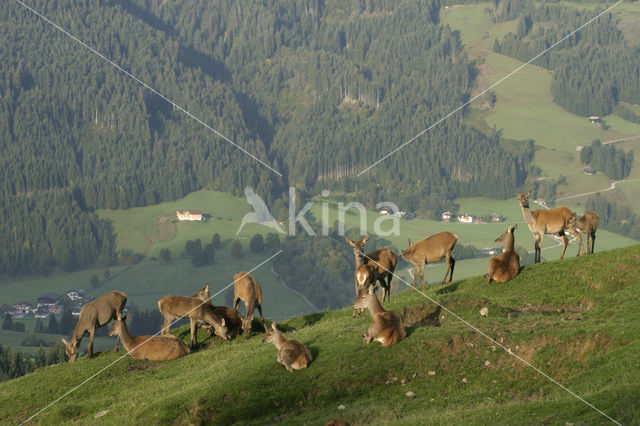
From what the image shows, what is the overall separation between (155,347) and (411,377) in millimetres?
10515

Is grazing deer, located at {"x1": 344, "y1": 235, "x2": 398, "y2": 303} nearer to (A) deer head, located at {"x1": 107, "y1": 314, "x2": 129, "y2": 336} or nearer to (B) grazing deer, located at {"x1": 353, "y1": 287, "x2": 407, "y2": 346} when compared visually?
(B) grazing deer, located at {"x1": 353, "y1": 287, "x2": 407, "y2": 346}

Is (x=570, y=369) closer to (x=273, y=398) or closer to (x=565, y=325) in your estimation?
(x=565, y=325)

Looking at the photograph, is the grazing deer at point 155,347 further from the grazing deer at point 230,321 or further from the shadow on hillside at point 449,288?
the shadow on hillside at point 449,288

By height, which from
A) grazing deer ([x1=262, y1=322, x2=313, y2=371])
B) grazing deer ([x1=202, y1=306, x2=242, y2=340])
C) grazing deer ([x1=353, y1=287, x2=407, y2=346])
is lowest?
grazing deer ([x1=202, y1=306, x2=242, y2=340])

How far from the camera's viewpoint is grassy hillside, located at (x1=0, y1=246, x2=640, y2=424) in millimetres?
20266

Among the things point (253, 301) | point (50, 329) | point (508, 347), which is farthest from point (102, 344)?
point (508, 347)

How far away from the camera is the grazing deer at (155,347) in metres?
29.1

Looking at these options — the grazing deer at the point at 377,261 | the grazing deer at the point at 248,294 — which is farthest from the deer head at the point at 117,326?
the grazing deer at the point at 377,261

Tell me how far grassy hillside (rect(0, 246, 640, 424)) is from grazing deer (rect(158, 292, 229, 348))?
0.83 meters

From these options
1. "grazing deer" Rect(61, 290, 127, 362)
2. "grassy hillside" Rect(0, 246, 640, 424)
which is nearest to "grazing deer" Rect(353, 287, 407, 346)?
"grassy hillside" Rect(0, 246, 640, 424)

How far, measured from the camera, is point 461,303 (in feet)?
95.3

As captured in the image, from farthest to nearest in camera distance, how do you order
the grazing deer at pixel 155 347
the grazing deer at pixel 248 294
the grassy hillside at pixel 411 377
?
the grazing deer at pixel 248 294 → the grazing deer at pixel 155 347 → the grassy hillside at pixel 411 377

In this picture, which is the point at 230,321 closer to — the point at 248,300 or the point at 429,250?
the point at 248,300

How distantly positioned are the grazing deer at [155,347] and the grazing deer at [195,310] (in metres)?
0.74
